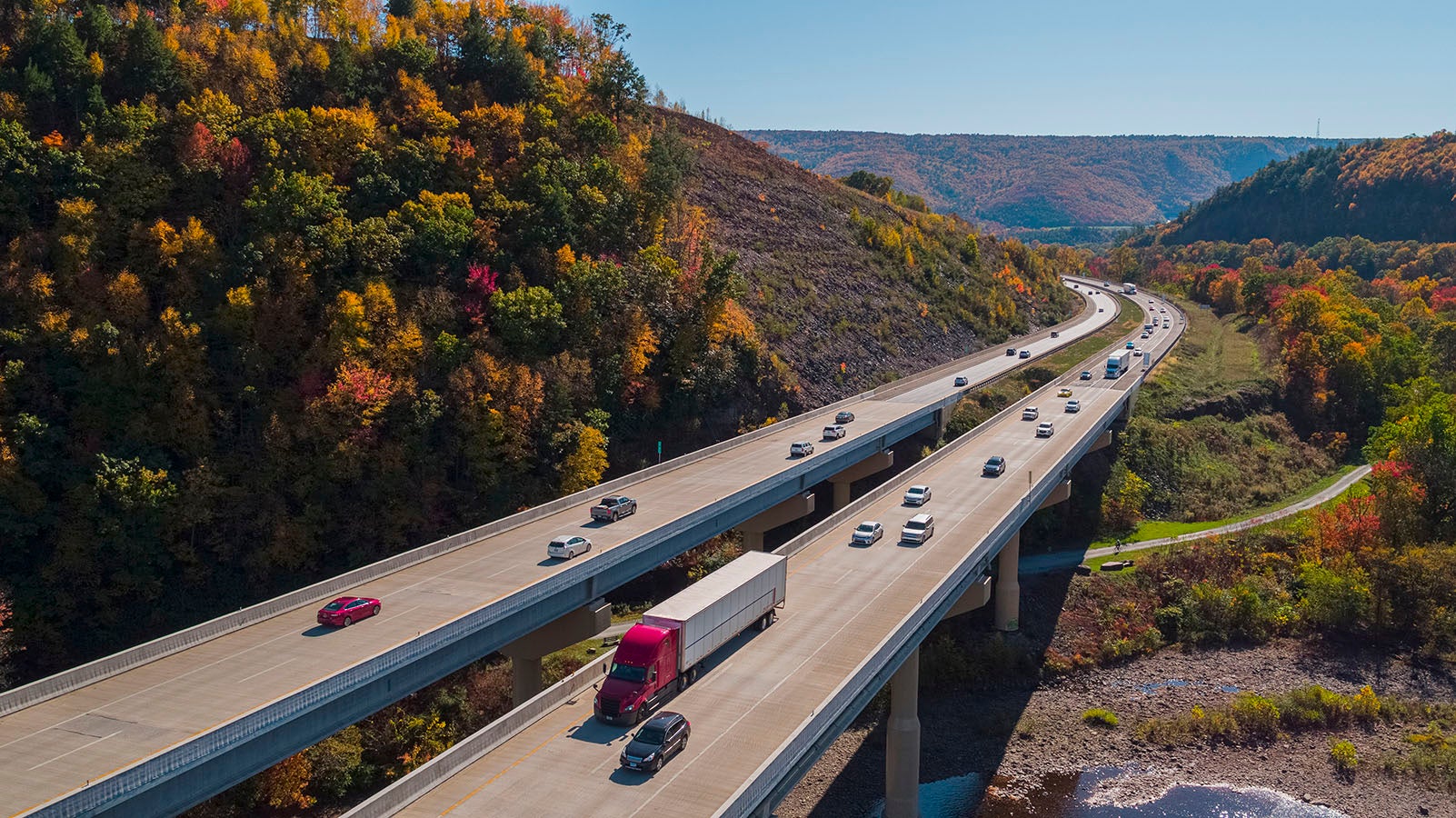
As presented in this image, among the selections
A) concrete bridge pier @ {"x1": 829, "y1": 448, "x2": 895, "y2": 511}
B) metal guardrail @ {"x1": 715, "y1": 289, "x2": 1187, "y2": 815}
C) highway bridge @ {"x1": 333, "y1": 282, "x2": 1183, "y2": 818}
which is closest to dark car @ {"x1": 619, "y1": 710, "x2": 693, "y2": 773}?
highway bridge @ {"x1": 333, "y1": 282, "x2": 1183, "y2": 818}

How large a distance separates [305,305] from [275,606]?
27989 millimetres

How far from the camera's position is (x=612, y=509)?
52344 mm

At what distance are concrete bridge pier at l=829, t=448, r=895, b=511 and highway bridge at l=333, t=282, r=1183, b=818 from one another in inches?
348

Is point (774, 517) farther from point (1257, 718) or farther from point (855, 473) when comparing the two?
point (1257, 718)

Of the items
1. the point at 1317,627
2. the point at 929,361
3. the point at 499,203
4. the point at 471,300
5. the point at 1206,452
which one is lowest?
the point at 1317,627

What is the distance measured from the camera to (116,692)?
3291 centimetres

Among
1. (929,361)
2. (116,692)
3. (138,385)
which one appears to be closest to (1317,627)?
(929,361)

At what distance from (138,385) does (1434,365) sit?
131163 millimetres

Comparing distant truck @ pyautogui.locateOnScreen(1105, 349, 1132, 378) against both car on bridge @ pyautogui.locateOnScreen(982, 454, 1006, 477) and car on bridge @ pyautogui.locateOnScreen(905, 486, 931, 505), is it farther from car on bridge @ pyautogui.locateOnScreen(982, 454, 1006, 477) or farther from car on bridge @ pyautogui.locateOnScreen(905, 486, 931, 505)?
car on bridge @ pyautogui.locateOnScreen(905, 486, 931, 505)

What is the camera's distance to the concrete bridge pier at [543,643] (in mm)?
44906

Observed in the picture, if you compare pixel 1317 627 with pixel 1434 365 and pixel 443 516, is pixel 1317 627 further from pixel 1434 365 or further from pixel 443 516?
pixel 1434 365

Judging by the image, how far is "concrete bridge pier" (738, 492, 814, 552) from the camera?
6412cm

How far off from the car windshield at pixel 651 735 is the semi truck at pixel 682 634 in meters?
2.41

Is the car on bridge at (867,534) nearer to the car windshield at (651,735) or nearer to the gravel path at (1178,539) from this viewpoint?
the car windshield at (651,735)
